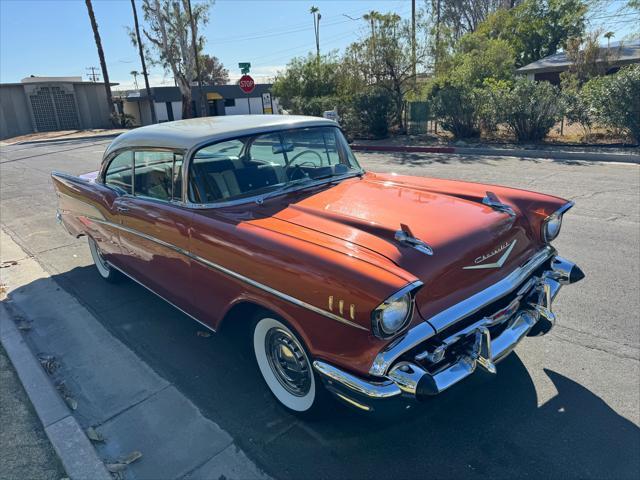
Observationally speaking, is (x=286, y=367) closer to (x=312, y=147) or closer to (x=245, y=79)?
(x=312, y=147)

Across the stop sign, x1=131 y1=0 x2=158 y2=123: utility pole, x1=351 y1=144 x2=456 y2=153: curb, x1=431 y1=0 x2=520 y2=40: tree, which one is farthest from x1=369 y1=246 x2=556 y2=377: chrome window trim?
x1=431 y1=0 x2=520 y2=40: tree

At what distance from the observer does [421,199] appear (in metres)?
3.24

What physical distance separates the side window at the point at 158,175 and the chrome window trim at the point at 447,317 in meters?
1.99

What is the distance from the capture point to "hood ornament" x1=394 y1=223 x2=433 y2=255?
2420 millimetres

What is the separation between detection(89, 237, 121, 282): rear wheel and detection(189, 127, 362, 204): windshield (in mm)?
2203

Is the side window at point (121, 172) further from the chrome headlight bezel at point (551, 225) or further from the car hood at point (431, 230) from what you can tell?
the chrome headlight bezel at point (551, 225)

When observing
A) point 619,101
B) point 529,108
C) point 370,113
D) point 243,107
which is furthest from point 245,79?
point 243,107

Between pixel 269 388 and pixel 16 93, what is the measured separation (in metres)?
43.2

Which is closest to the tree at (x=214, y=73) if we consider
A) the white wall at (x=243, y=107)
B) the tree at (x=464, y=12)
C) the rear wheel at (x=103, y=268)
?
the white wall at (x=243, y=107)

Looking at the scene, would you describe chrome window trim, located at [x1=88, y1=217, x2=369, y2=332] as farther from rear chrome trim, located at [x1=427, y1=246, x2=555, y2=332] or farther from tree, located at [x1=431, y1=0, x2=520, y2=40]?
tree, located at [x1=431, y1=0, x2=520, y2=40]

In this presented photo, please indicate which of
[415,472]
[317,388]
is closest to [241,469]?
[317,388]

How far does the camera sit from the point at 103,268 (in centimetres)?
506

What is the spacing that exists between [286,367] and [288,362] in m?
0.06

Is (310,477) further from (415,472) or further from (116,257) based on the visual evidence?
(116,257)
